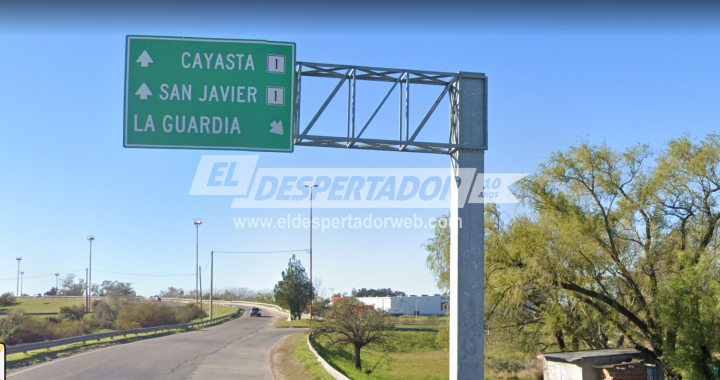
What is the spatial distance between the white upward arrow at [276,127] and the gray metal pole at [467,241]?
339 centimetres

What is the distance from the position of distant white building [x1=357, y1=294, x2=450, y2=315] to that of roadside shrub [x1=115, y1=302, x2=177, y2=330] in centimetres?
3428

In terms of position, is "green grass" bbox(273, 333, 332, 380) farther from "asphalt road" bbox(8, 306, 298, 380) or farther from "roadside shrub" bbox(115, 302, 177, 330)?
"roadside shrub" bbox(115, 302, 177, 330)

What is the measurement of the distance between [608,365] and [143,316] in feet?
134


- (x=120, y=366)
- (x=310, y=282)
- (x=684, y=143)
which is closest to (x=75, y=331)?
(x=120, y=366)

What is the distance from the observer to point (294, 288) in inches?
2362

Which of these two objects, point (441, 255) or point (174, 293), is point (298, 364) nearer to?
point (441, 255)

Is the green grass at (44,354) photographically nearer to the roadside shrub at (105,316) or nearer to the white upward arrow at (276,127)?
the white upward arrow at (276,127)

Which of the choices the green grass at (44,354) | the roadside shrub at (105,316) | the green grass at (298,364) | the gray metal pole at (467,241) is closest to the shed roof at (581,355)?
the green grass at (298,364)

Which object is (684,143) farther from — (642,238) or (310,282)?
(310,282)

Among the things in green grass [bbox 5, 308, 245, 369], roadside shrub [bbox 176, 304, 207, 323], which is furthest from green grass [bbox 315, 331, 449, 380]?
roadside shrub [bbox 176, 304, 207, 323]

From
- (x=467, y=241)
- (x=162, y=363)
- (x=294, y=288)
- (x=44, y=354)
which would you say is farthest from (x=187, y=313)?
(x=467, y=241)

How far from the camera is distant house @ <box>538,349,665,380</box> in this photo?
67.1ft

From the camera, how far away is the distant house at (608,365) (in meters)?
20.4

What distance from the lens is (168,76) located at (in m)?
11.1
